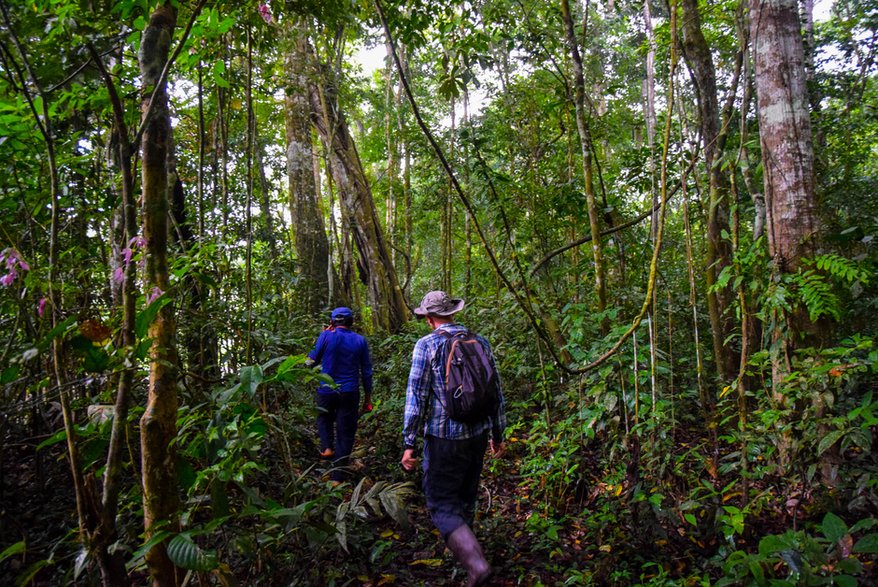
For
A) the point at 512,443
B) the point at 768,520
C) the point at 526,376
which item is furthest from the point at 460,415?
the point at 526,376

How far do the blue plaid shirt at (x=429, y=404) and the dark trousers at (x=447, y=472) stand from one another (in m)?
0.06

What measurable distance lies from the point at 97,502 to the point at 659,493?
302 cm

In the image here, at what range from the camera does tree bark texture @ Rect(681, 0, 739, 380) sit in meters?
4.68

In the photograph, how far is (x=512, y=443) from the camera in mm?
5324

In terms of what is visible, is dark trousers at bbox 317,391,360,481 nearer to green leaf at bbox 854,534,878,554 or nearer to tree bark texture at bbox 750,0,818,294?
tree bark texture at bbox 750,0,818,294

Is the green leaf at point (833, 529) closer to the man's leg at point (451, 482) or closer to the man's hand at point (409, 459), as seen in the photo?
the man's leg at point (451, 482)

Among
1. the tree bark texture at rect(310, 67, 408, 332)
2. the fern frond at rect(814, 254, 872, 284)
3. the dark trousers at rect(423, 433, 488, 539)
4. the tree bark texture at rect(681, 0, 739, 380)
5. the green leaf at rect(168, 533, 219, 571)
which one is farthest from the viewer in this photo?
the tree bark texture at rect(310, 67, 408, 332)

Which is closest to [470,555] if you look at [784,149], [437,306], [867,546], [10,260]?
[437,306]

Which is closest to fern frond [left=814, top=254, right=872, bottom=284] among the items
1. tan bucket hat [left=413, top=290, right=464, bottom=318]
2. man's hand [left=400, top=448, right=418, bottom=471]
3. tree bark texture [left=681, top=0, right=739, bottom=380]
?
tree bark texture [left=681, top=0, right=739, bottom=380]

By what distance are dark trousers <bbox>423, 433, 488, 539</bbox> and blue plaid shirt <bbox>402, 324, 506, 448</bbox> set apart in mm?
58

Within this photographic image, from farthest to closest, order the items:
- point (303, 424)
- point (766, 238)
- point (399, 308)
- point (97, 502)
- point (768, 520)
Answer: point (399, 308), point (303, 424), point (766, 238), point (768, 520), point (97, 502)

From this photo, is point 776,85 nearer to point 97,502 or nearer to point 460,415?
point 460,415

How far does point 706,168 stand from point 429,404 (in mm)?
3482

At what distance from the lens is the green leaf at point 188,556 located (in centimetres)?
160
